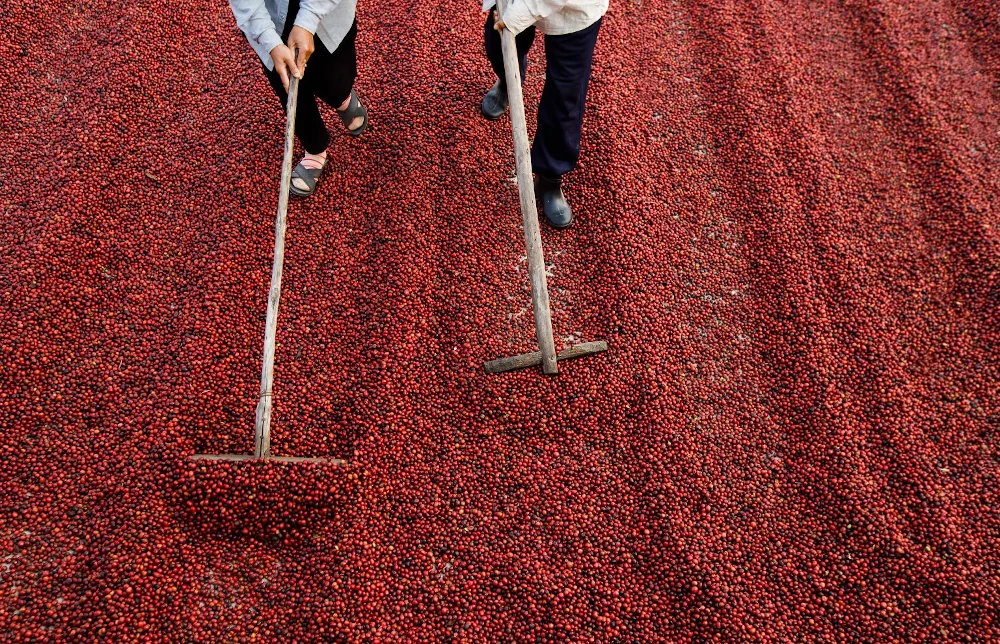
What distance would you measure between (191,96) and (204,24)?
69 cm

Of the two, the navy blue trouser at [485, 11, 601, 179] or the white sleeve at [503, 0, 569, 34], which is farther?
the navy blue trouser at [485, 11, 601, 179]

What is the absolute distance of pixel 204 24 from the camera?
380cm

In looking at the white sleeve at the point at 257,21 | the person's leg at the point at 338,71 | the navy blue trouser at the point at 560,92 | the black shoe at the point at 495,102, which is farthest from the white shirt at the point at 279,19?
the black shoe at the point at 495,102

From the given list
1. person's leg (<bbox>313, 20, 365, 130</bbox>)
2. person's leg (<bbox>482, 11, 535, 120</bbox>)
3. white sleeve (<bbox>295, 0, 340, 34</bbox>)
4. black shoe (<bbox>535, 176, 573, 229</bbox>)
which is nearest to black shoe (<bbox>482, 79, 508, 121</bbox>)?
person's leg (<bbox>482, 11, 535, 120</bbox>)

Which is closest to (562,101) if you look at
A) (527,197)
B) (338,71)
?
(527,197)

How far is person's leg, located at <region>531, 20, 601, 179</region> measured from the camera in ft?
7.93

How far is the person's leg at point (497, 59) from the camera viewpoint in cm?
288

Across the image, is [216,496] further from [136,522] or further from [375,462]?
[375,462]

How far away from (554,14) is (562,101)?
1.22 feet

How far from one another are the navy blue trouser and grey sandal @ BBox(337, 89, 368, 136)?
29.1 inches

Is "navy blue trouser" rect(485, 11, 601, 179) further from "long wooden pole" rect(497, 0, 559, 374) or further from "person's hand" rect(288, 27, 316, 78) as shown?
"person's hand" rect(288, 27, 316, 78)

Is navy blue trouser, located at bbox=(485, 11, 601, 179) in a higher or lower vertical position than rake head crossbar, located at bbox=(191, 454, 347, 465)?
higher

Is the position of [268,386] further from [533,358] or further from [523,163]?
[523,163]

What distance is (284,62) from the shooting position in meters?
2.33
